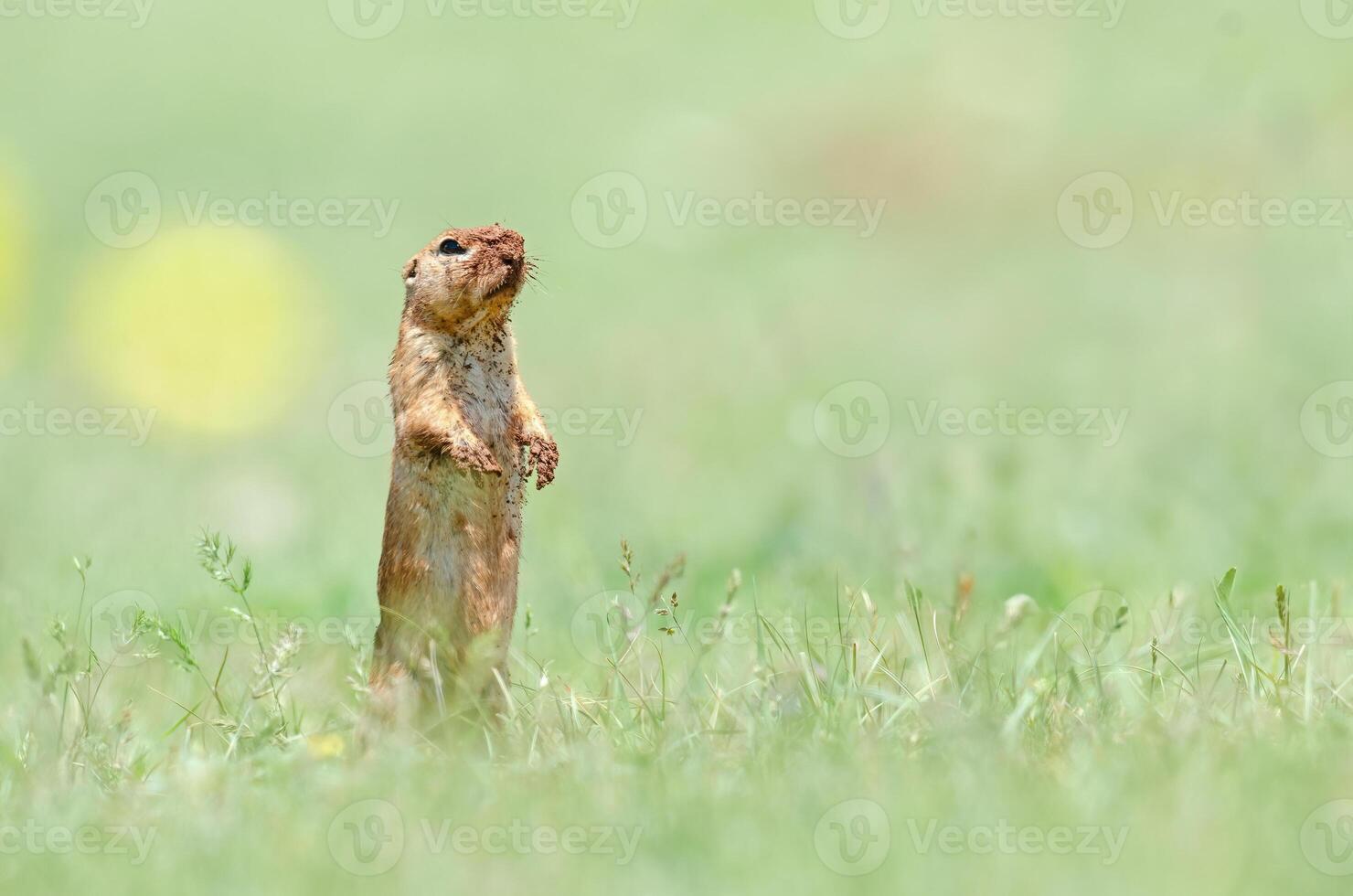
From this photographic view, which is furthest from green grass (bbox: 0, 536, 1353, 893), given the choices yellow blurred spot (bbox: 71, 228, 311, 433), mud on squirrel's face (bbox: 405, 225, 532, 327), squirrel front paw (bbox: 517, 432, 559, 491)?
yellow blurred spot (bbox: 71, 228, 311, 433)

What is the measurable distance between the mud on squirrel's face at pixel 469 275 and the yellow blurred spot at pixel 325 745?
1.37 meters

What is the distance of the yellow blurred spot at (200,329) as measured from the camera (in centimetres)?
1383

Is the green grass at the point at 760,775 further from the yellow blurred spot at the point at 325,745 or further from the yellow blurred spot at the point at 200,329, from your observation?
the yellow blurred spot at the point at 200,329

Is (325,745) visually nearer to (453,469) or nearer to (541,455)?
(453,469)

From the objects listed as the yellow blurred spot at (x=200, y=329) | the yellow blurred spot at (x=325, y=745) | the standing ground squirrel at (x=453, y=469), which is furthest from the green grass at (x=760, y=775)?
the yellow blurred spot at (x=200, y=329)

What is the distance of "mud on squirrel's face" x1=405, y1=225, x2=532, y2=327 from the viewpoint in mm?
5215

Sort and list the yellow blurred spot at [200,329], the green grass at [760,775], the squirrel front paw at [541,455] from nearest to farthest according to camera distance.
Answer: the green grass at [760,775] → the squirrel front paw at [541,455] → the yellow blurred spot at [200,329]

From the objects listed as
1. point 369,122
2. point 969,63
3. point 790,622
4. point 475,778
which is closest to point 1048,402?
point 790,622

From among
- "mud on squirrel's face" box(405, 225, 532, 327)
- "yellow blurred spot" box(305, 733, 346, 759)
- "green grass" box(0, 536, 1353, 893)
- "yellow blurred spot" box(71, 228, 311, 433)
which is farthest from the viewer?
"yellow blurred spot" box(71, 228, 311, 433)

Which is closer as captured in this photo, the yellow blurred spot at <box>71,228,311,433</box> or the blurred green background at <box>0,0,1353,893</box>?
the blurred green background at <box>0,0,1353,893</box>

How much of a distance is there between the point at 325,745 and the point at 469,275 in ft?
4.98

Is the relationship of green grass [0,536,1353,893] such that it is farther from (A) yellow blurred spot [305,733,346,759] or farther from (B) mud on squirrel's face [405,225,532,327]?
(B) mud on squirrel's face [405,225,532,327]

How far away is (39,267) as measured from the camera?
16.5 metres

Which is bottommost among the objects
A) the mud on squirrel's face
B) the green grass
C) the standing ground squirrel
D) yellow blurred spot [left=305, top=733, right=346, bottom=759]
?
yellow blurred spot [left=305, top=733, right=346, bottom=759]
